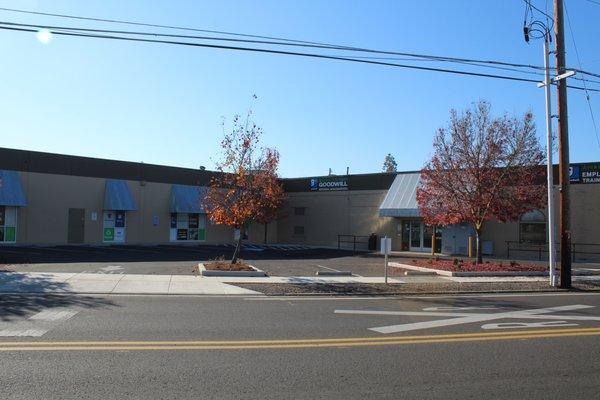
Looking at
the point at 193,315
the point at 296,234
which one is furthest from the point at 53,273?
the point at 296,234

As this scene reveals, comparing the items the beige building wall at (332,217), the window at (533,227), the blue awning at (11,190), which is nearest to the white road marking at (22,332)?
the blue awning at (11,190)

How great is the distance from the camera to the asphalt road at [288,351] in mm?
5867

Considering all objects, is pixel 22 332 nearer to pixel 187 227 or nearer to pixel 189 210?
pixel 189 210

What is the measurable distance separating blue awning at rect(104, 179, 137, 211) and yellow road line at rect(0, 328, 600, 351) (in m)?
27.2

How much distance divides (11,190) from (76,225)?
4.33m

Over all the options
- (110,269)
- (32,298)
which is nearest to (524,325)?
(32,298)

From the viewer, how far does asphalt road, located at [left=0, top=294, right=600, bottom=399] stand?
19.2 ft

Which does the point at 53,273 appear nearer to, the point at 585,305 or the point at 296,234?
the point at 585,305

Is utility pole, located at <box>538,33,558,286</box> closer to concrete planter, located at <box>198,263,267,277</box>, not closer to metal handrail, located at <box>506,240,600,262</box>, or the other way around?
concrete planter, located at <box>198,263,267,277</box>

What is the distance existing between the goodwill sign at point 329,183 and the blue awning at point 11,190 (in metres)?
19.6

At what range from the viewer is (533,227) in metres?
29.9

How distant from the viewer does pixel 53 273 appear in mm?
17516

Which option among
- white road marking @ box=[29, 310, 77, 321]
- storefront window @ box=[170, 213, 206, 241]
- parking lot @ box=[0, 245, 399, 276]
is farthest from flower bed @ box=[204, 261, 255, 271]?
storefront window @ box=[170, 213, 206, 241]

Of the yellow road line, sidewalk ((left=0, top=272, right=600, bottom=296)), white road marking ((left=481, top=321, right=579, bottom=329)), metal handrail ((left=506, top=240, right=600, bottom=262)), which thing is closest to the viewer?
the yellow road line
